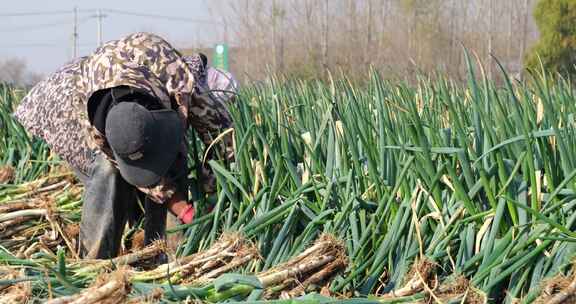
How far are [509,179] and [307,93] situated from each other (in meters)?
1.42

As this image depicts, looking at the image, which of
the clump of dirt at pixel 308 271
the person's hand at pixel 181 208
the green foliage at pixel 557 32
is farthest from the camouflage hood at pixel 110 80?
the green foliage at pixel 557 32

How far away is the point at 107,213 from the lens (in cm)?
261

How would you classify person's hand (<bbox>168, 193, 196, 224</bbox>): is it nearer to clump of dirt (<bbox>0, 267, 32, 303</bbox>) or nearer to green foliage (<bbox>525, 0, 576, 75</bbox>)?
clump of dirt (<bbox>0, 267, 32, 303</bbox>)

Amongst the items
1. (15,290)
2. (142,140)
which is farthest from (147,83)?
(15,290)

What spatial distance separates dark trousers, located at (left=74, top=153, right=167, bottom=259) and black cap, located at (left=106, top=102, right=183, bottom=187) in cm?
18

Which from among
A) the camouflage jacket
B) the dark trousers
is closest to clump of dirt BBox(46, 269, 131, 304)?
the camouflage jacket

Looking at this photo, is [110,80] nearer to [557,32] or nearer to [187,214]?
[187,214]

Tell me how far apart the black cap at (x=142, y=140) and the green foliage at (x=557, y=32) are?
12.7 metres

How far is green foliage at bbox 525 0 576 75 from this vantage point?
1434 centimetres

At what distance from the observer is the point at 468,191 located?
6.41 feet

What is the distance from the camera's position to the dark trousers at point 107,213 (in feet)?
8.50

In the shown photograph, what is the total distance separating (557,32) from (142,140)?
1331 cm

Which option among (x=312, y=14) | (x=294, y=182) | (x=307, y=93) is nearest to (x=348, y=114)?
(x=294, y=182)

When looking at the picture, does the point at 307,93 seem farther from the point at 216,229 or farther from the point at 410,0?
the point at 410,0
